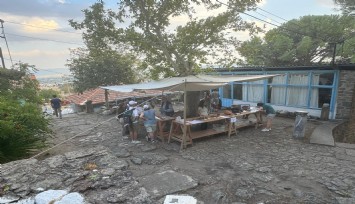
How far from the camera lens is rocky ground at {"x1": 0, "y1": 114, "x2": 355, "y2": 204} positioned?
168 inches

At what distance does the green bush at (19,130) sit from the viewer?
534 cm

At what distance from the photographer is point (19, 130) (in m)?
5.51

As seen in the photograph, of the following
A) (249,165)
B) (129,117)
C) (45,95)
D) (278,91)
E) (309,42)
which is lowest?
(249,165)

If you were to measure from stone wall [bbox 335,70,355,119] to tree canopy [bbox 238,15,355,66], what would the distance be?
7.61m

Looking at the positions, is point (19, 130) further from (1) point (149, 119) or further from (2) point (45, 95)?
(2) point (45, 95)

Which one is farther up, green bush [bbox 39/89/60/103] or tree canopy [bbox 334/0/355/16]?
tree canopy [bbox 334/0/355/16]

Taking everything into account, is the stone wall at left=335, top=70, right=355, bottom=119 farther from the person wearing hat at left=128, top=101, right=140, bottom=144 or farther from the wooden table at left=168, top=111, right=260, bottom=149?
the person wearing hat at left=128, top=101, right=140, bottom=144

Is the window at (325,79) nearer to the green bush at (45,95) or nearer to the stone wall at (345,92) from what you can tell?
the stone wall at (345,92)

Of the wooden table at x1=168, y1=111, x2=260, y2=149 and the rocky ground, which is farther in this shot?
the wooden table at x1=168, y1=111, x2=260, y2=149

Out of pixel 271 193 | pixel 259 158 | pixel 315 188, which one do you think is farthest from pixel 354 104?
pixel 271 193

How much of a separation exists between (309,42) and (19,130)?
19955 millimetres

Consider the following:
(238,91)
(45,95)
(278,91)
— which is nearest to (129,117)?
(45,95)

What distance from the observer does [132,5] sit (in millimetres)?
9633

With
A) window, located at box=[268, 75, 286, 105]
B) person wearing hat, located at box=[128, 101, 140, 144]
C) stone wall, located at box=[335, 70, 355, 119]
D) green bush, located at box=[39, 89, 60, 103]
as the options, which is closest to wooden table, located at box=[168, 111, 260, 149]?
person wearing hat, located at box=[128, 101, 140, 144]
